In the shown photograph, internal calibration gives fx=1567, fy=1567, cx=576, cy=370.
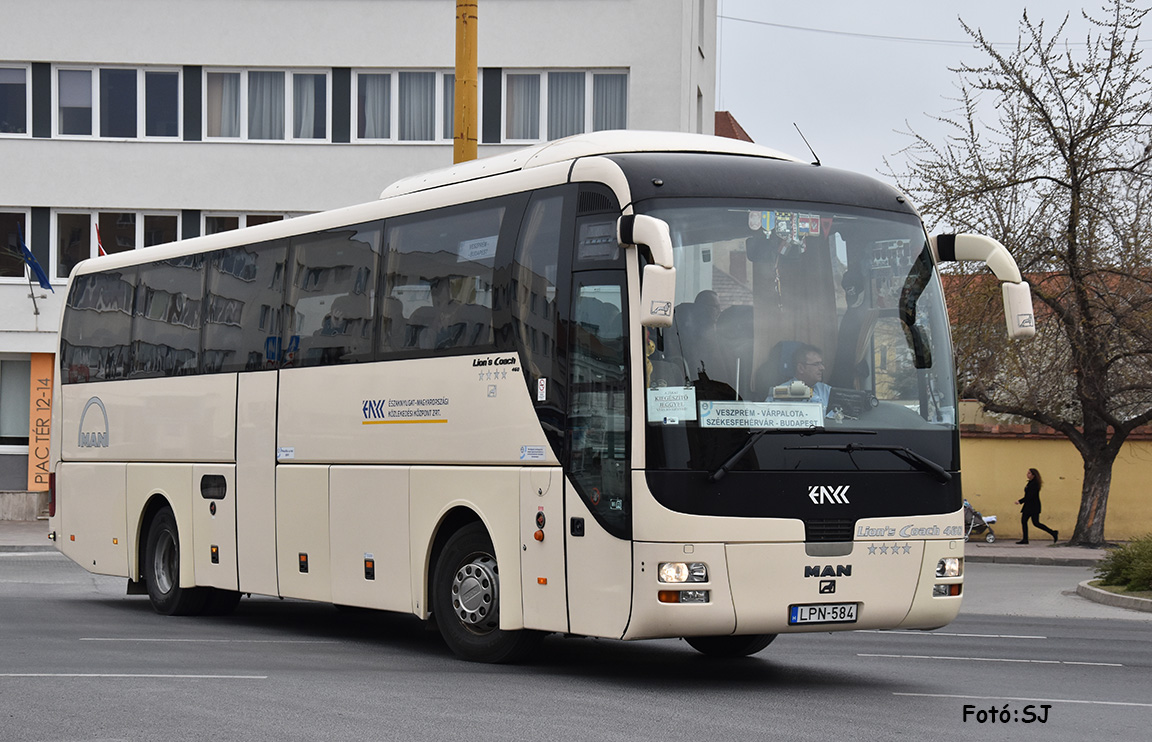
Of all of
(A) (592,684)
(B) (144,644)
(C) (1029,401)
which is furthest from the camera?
(C) (1029,401)

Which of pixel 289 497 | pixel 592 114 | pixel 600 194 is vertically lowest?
pixel 289 497

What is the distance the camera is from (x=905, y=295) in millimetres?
10711

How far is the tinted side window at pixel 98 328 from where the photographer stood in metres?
16.8

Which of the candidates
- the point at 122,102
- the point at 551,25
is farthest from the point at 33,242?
the point at 551,25

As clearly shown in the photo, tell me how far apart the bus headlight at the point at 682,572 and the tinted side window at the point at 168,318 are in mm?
7079

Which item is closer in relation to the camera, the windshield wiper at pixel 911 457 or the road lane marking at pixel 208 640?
the windshield wiper at pixel 911 457

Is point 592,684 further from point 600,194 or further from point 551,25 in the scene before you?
point 551,25

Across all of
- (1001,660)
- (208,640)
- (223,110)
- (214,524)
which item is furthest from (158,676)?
(223,110)

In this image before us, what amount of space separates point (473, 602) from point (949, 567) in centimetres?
342

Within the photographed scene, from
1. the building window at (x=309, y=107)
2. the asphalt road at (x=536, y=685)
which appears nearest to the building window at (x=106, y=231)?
the building window at (x=309, y=107)

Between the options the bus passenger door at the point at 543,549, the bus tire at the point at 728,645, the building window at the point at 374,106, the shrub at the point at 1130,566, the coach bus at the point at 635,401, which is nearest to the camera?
the coach bus at the point at 635,401

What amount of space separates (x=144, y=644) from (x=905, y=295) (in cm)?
681

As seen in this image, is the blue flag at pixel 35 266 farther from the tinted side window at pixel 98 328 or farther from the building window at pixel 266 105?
the tinted side window at pixel 98 328

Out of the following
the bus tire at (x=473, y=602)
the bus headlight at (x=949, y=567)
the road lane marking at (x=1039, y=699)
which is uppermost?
the bus headlight at (x=949, y=567)
